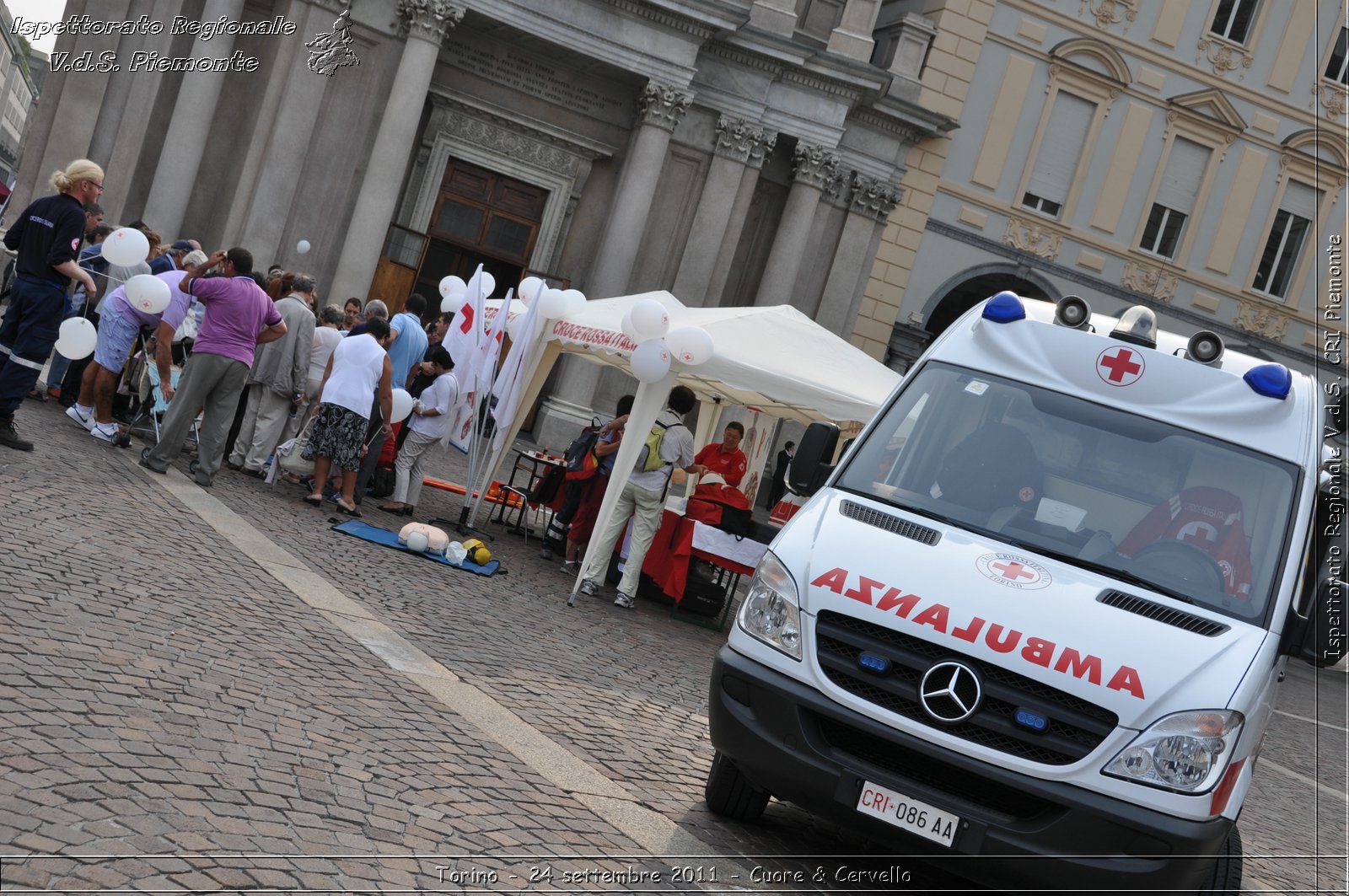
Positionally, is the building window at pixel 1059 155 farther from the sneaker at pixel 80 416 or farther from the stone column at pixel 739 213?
the sneaker at pixel 80 416

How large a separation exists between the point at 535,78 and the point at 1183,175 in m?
14.4

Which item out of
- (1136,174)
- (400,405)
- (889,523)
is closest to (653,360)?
(400,405)

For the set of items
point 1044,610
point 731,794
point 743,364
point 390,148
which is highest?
point 390,148

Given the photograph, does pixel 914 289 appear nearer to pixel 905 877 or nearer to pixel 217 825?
pixel 905 877

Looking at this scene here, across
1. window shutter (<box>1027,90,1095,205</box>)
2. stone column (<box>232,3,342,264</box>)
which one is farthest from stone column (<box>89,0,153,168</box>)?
window shutter (<box>1027,90,1095,205</box>)

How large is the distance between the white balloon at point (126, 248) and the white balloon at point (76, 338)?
856 millimetres

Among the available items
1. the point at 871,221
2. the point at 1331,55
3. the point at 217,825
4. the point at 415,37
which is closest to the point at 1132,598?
the point at 217,825

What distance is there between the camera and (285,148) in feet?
69.7

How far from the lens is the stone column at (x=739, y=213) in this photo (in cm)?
2408

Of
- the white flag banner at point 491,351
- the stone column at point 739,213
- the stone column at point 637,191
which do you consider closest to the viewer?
the white flag banner at point 491,351

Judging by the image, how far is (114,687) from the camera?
16.7 ft

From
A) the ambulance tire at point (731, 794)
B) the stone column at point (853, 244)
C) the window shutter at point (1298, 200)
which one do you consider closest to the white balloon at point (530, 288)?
the ambulance tire at point (731, 794)

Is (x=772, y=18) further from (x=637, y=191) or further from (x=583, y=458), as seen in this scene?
(x=583, y=458)

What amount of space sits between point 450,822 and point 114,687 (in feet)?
4.98
